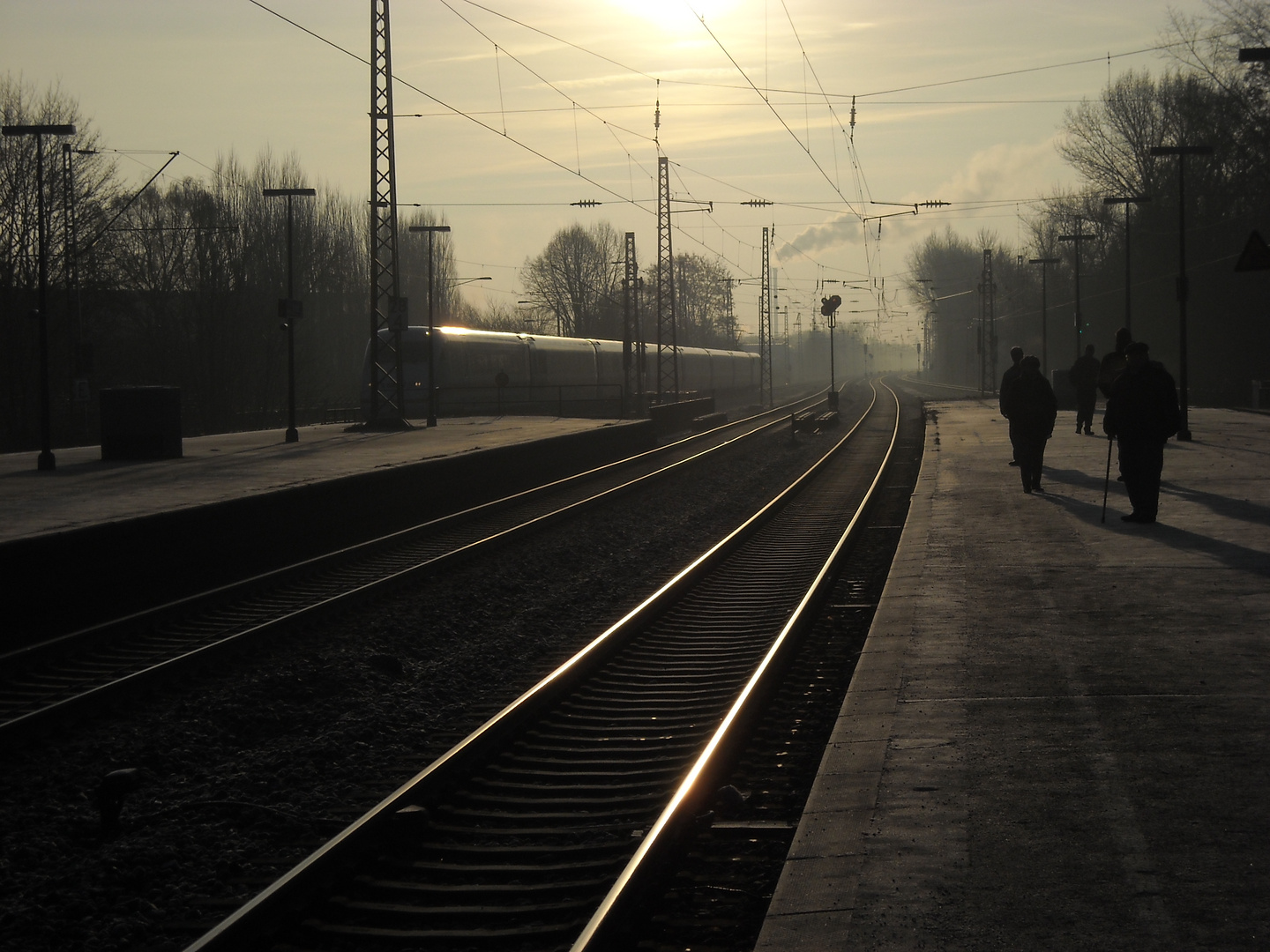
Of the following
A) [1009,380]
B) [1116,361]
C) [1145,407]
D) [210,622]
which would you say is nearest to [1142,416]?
[1145,407]

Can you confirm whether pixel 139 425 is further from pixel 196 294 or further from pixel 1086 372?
pixel 196 294

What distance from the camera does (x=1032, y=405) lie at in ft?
54.2

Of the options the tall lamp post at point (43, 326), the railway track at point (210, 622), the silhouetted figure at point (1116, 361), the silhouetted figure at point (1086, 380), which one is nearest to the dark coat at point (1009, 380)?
the silhouetted figure at point (1116, 361)

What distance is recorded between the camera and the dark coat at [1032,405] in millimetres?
16547

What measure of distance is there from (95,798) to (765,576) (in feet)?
24.7

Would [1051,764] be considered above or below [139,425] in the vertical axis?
below

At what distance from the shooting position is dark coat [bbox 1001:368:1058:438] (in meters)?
16.5

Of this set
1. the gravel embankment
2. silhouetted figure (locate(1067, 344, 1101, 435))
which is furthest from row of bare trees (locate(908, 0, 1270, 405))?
the gravel embankment

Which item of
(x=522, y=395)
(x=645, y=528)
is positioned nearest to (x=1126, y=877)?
(x=645, y=528)

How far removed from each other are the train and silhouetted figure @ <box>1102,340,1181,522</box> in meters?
23.8

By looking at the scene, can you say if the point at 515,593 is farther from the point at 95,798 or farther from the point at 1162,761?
the point at 1162,761

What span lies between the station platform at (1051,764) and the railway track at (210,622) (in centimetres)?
438

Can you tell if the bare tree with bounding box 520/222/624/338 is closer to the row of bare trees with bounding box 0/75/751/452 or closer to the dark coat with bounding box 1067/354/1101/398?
the row of bare trees with bounding box 0/75/751/452

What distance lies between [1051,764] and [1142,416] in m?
8.24
